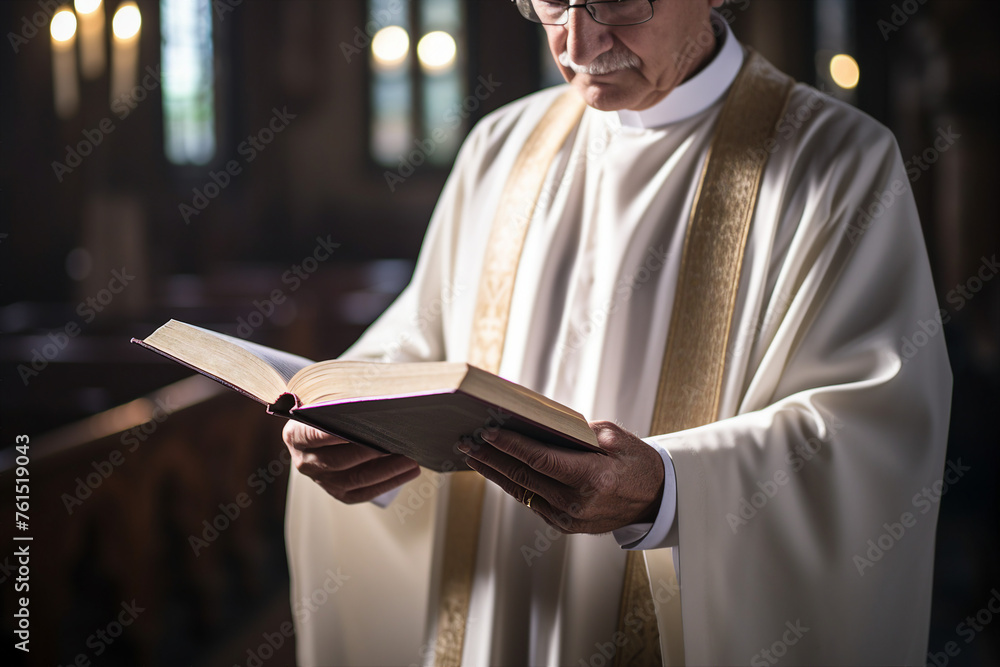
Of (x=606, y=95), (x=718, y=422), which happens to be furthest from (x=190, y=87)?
(x=718, y=422)

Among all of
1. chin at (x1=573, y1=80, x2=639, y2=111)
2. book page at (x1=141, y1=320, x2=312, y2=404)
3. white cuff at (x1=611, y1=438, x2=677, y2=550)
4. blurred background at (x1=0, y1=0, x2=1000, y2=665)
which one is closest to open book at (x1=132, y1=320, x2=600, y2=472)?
book page at (x1=141, y1=320, x2=312, y2=404)

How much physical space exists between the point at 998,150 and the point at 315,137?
8.60 m

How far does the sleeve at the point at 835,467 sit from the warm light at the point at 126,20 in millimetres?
8846

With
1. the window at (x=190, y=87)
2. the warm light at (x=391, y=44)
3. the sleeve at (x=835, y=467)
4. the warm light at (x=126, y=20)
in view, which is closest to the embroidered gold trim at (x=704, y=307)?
the sleeve at (x=835, y=467)

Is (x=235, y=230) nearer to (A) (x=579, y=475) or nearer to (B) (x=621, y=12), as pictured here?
(B) (x=621, y=12)

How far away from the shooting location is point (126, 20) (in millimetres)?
8719

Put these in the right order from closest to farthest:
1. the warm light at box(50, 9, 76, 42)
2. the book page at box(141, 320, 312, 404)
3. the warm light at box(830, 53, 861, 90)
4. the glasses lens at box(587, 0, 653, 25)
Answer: the book page at box(141, 320, 312, 404) < the glasses lens at box(587, 0, 653, 25) < the warm light at box(50, 9, 76, 42) < the warm light at box(830, 53, 861, 90)

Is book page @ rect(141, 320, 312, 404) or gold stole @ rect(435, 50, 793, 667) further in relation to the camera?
gold stole @ rect(435, 50, 793, 667)

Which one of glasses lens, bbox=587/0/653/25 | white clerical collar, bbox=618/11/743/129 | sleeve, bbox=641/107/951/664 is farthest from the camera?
white clerical collar, bbox=618/11/743/129

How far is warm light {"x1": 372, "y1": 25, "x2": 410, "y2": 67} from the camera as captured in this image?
10438 mm

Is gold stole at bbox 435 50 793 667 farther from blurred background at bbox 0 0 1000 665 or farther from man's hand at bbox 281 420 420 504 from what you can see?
blurred background at bbox 0 0 1000 665

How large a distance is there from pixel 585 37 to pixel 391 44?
969cm

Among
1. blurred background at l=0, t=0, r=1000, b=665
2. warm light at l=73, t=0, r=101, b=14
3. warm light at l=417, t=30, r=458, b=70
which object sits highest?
warm light at l=73, t=0, r=101, b=14

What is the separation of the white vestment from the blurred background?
4.07 ft
